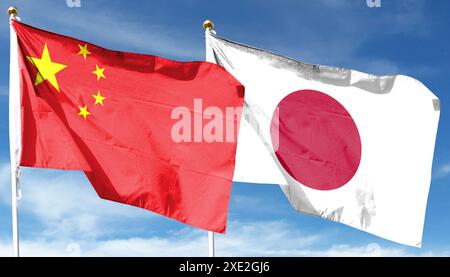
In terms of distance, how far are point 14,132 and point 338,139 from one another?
7.31m

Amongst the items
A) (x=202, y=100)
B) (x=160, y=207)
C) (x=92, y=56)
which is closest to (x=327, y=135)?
(x=202, y=100)

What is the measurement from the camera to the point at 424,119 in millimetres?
17000

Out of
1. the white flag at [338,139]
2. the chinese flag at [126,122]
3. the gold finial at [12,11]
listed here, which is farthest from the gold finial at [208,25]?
the gold finial at [12,11]

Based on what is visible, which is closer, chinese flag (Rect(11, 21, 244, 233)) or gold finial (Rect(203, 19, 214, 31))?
chinese flag (Rect(11, 21, 244, 233))

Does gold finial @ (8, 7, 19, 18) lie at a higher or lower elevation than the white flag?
higher

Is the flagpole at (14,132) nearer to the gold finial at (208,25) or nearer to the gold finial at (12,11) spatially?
the gold finial at (12,11)

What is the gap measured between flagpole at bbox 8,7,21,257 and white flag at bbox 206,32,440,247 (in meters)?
4.18

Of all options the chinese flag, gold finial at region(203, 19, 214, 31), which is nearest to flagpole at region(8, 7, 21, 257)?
the chinese flag

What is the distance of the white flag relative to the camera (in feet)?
51.9

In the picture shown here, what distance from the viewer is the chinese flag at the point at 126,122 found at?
14.0 metres

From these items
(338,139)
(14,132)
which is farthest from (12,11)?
(338,139)

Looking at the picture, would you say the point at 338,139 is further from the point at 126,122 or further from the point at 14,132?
the point at 14,132

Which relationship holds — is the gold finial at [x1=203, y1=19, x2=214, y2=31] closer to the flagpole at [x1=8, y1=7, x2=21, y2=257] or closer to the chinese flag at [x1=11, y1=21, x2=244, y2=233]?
the chinese flag at [x1=11, y1=21, x2=244, y2=233]

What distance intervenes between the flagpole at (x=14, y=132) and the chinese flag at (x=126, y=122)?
123 mm
